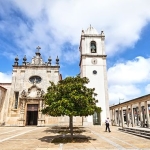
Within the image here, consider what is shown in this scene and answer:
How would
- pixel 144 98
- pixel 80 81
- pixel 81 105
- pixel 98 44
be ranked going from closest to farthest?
pixel 81 105, pixel 80 81, pixel 144 98, pixel 98 44

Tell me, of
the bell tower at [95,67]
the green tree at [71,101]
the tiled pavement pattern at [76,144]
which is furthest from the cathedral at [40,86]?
the green tree at [71,101]

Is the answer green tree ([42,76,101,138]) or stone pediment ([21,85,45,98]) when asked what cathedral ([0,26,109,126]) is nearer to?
stone pediment ([21,85,45,98])

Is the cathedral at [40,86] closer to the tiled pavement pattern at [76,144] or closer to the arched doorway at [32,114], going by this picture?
the arched doorway at [32,114]

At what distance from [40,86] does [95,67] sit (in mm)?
10274

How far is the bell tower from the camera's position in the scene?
2531 cm

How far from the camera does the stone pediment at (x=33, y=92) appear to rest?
86.4ft

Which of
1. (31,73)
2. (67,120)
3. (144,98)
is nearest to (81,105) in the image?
(144,98)

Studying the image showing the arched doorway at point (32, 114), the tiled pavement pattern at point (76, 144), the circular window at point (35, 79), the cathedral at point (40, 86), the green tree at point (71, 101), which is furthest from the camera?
the circular window at point (35, 79)

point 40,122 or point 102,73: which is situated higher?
point 102,73

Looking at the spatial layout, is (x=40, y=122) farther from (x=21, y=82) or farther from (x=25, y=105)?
(x=21, y=82)

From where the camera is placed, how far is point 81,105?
10.1 metres

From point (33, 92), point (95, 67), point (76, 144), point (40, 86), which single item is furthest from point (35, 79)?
point (76, 144)

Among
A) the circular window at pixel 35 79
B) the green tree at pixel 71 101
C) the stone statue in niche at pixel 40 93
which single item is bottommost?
the green tree at pixel 71 101

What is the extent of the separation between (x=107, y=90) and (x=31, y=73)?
1370cm
